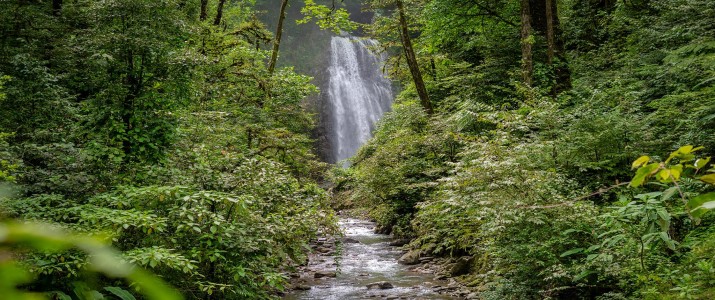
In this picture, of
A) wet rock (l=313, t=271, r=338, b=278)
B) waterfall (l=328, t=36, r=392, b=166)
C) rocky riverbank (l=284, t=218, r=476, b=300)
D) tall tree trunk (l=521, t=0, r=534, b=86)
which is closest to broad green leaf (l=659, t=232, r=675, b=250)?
rocky riverbank (l=284, t=218, r=476, b=300)

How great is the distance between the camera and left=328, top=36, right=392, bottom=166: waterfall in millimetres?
38375

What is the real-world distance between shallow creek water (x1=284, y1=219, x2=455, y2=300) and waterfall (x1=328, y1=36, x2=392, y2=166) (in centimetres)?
2287

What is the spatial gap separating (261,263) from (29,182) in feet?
9.96

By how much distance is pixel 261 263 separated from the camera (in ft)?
21.1

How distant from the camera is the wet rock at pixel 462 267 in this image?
1016 cm

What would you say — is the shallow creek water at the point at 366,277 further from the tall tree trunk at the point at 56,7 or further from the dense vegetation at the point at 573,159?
the tall tree trunk at the point at 56,7

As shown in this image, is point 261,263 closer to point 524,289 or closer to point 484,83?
point 524,289

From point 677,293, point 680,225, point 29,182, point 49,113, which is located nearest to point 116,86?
point 49,113

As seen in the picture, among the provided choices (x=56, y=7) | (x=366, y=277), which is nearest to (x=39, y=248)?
(x=366, y=277)

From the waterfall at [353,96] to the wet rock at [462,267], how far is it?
2607cm

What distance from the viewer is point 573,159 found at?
26.5ft

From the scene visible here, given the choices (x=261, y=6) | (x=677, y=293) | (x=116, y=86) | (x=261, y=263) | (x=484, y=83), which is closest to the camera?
(x=677, y=293)

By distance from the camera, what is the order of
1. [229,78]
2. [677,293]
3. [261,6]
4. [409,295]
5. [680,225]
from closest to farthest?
[677,293]
[680,225]
[409,295]
[229,78]
[261,6]

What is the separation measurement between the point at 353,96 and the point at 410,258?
97.2 ft
